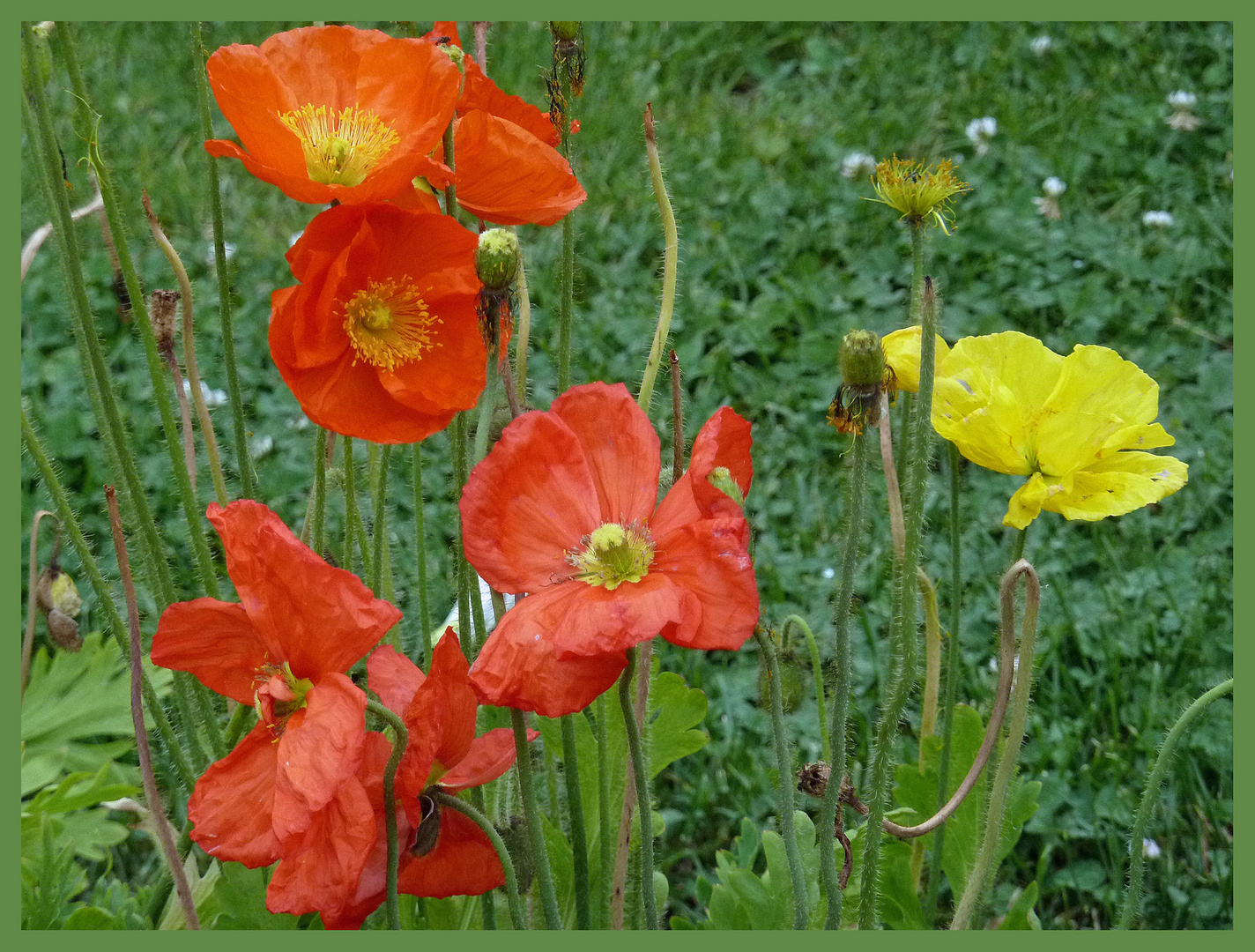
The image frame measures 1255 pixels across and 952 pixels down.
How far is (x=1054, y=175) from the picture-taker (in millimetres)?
2955

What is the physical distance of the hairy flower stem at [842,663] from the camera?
0.91 meters

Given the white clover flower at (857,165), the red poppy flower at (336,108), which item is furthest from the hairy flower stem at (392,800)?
the white clover flower at (857,165)

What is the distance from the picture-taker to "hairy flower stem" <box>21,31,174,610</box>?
105 centimetres

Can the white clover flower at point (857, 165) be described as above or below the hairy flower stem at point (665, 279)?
below

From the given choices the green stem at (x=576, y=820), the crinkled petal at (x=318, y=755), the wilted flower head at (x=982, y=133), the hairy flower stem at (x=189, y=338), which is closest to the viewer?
the crinkled petal at (x=318, y=755)

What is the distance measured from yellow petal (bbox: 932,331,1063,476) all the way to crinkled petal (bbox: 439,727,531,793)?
43 centimetres

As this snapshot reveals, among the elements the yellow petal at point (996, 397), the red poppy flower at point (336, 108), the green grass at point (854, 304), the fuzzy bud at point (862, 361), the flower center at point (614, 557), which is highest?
the red poppy flower at point (336, 108)

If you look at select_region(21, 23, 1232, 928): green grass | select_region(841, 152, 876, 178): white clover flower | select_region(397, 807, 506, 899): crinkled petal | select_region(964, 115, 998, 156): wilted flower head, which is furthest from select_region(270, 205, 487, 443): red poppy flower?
select_region(964, 115, 998, 156): wilted flower head

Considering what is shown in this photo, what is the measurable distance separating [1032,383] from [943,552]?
3.81 feet

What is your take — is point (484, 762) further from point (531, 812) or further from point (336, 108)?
point (336, 108)

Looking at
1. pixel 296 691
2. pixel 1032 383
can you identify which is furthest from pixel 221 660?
pixel 1032 383

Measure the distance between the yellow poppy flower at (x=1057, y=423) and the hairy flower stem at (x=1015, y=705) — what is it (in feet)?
0.30

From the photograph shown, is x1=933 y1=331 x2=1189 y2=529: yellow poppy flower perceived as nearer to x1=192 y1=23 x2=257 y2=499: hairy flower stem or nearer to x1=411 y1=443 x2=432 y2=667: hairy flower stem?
x1=411 y1=443 x2=432 y2=667: hairy flower stem

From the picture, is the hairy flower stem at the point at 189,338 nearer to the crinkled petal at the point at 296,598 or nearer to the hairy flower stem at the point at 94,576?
the hairy flower stem at the point at 94,576
